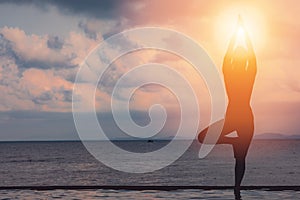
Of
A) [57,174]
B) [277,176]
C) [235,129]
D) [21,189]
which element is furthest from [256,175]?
[235,129]

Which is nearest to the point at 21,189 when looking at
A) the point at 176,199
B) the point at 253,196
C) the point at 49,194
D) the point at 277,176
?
the point at 49,194

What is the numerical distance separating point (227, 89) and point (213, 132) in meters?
1.17

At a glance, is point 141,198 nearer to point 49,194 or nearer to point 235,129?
point 49,194

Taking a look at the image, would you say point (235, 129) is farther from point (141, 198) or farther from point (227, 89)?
point (141, 198)

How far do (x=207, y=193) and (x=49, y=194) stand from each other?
7.31 metres

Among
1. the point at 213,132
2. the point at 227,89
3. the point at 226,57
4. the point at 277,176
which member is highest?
the point at 226,57

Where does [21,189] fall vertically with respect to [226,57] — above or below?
below

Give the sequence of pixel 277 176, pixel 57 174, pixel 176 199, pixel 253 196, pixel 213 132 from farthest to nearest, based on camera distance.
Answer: pixel 57 174 → pixel 277 176 → pixel 253 196 → pixel 176 199 → pixel 213 132

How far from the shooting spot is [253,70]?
13352mm

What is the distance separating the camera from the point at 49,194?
24422 mm

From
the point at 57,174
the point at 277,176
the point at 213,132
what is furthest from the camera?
the point at 57,174

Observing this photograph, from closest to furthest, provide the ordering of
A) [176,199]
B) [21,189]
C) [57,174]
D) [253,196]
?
[176,199] < [253,196] < [21,189] < [57,174]

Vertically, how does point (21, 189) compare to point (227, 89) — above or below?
below

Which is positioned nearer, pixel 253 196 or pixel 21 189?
pixel 253 196
